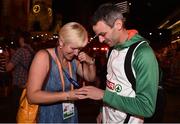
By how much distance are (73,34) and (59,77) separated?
410mm

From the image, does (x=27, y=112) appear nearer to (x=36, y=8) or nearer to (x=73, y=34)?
(x=73, y=34)

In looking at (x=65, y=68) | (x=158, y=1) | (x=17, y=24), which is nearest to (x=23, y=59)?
(x=65, y=68)

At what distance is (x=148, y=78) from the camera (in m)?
2.62

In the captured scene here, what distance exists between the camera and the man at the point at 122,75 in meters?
2.64

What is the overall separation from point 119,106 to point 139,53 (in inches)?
16.1

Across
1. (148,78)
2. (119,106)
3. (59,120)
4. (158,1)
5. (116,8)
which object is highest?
(158,1)

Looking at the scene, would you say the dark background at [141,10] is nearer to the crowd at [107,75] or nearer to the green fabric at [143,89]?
the crowd at [107,75]

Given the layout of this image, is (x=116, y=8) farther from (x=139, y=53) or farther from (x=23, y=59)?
(x=23, y=59)

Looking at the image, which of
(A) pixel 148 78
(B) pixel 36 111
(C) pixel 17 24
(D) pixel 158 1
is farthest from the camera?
(D) pixel 158 1

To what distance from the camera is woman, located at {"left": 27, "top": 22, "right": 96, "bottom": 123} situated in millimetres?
3051

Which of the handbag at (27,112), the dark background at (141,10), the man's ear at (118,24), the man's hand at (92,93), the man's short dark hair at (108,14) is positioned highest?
the dark background at (141,10)

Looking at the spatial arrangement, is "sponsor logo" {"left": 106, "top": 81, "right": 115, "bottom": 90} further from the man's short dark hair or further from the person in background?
the person in background

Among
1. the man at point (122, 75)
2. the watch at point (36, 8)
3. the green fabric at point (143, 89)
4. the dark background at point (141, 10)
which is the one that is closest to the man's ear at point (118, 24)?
the man at point (122, 75)

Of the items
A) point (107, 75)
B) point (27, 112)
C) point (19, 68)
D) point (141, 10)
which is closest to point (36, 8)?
point (19, 68)
